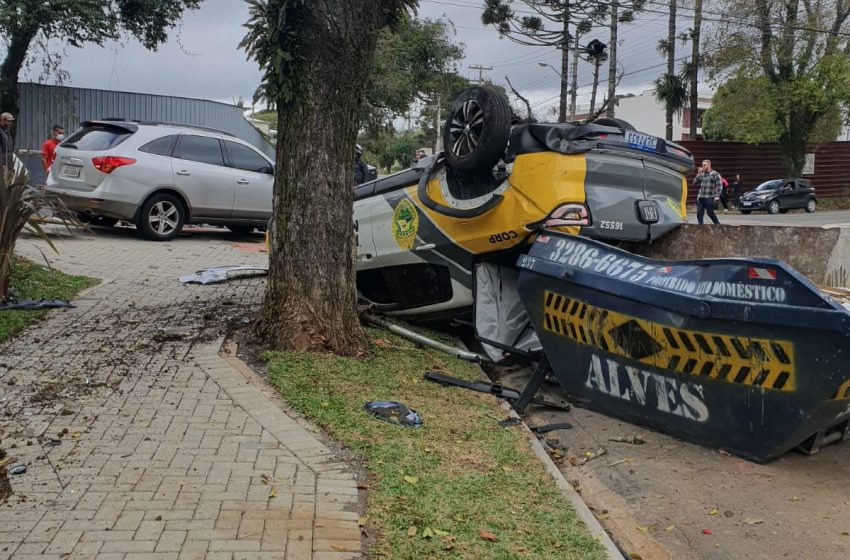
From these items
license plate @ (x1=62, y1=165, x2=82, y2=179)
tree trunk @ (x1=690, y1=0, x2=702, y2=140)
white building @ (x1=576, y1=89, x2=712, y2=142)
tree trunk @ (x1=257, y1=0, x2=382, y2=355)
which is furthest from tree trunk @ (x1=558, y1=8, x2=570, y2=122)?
white building @ (x1=576, y1=89, x2=712, y2=142)

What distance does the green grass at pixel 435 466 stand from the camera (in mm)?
3574

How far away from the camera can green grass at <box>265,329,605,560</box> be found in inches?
141

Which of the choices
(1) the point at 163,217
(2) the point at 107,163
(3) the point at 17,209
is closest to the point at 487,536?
(3) the point at 17,209

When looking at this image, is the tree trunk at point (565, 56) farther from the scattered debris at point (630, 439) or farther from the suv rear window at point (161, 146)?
the scattered debris at point (630, 439)

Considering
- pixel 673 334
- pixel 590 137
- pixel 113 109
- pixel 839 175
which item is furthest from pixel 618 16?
pixel 673 334

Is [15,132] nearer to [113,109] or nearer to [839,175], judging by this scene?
[113,109]

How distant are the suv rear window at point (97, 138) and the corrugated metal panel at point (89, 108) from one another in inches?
274

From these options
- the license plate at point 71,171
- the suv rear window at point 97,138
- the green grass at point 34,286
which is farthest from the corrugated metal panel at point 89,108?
the green grass at point 34,286

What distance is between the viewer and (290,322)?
6.02m

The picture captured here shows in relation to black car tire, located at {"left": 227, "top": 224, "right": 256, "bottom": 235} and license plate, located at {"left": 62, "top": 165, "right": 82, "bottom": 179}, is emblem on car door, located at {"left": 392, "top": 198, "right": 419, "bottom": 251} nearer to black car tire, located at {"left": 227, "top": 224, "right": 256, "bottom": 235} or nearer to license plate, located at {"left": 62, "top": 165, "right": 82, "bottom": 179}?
license plate, located at {"left": 62, "top": 165, "right": 82, "bottom": 179}

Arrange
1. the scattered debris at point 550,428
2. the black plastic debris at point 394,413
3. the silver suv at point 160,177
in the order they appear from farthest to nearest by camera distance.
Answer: the silver suv at point 160,177 → the scattered debris at point 550,428 → the black plastic debris at point 394,413

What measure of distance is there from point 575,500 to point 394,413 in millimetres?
1366

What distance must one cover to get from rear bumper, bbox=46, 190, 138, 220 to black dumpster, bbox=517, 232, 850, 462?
7.85 meters

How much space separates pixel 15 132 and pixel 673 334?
1866 cm
